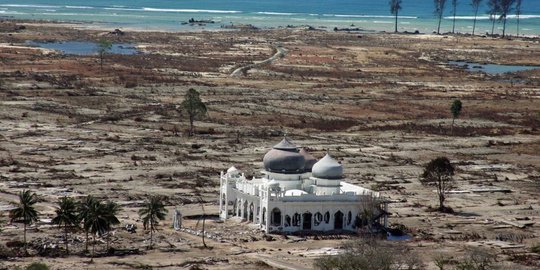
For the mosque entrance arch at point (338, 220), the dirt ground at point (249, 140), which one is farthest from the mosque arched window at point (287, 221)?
the mosque entrance arch at point (338, 220)

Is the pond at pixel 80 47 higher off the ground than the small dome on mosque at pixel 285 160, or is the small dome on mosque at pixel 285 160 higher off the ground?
the pond at pixel 80 47

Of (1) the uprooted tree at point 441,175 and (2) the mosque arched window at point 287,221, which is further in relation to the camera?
(1) the uprooted tree at point 441,175

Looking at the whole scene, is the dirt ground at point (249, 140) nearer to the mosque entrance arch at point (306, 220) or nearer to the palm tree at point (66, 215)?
the palm tree at point (66, 215)

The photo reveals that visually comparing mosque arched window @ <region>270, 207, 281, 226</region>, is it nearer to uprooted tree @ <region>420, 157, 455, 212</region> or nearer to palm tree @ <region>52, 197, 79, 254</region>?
palm tree @ <region>52, 197, 79, 254</region>

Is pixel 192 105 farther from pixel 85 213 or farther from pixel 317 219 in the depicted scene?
pixel 85 213

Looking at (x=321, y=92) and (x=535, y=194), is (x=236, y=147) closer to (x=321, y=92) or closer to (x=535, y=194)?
(x=535, y=194)

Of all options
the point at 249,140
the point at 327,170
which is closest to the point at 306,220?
the point at 327,170
